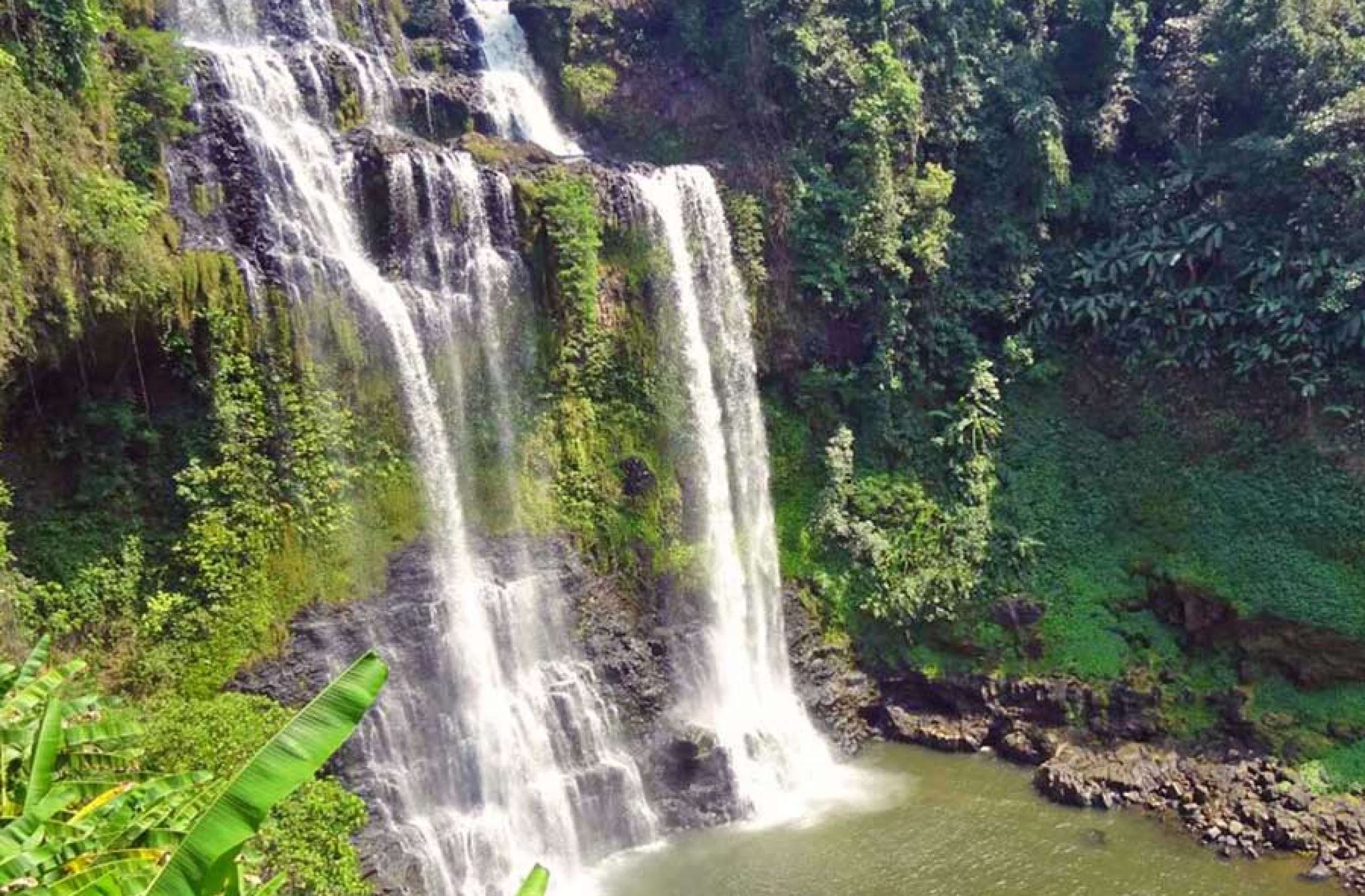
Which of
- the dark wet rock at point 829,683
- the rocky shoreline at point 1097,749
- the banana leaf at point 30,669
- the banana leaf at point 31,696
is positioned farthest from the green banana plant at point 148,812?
the rocky shoreline at point 1097,749

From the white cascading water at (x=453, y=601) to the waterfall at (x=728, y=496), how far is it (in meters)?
2.31

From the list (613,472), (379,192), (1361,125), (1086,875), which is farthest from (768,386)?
(1361,125)

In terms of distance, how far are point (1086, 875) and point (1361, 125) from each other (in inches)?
538

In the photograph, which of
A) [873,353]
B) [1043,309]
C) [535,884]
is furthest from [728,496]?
[535,884]

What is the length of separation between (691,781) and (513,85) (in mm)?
13446

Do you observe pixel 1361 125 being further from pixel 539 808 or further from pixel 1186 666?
pixel 539 808

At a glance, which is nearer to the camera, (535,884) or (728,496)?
(535,884)

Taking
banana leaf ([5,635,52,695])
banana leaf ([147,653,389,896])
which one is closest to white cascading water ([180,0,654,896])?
banana leaf ([5,635,52,695])

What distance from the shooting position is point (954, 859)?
13695 mm

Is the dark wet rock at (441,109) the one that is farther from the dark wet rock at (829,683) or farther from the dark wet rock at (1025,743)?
the dark wet rock at (1025,743)

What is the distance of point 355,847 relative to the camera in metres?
12.2

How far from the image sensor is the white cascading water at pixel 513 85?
62.7 ft

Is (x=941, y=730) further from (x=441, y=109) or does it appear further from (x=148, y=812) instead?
(x=148, y=812)

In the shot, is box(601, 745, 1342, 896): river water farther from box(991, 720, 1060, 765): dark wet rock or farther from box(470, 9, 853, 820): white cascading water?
box(470, 9, 853, 820): white cascading water
